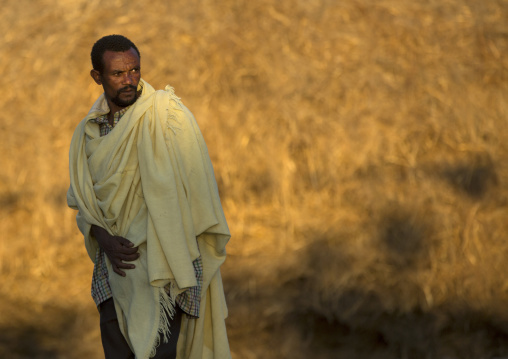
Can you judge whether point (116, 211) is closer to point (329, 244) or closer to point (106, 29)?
point (329, 244)

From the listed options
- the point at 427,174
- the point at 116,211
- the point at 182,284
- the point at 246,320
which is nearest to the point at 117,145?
the point at 116,211

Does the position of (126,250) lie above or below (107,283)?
above

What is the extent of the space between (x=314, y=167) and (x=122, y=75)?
2629 millimetres

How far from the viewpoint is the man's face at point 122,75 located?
3.17 metres

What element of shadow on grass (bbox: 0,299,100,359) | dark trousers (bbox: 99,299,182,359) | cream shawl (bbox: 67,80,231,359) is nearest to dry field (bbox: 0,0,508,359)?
shadow on grass (bbox: 0,299,100,359)

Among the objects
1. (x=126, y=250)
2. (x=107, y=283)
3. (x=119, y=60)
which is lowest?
(x=107, y=283)

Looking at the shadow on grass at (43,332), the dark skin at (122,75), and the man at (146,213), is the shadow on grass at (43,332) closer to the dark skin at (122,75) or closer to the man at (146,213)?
the man at (146,213)

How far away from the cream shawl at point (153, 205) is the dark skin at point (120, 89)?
1.2 inches

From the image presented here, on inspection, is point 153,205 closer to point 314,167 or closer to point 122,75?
point 122,75

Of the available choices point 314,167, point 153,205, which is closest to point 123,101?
point 153,205

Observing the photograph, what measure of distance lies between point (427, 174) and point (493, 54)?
1.29 m

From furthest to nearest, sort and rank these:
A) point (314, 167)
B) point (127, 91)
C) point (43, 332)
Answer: point (314, 167), point (43, 332), point (127, 91)

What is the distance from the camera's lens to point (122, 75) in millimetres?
3178

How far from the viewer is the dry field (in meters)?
5.21
